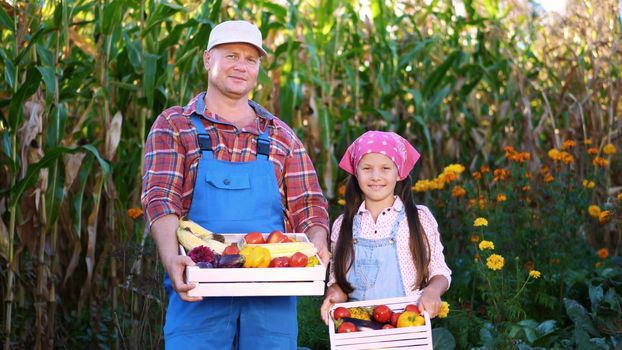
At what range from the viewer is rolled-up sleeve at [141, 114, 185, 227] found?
8.72 ft

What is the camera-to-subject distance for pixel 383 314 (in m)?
2.64

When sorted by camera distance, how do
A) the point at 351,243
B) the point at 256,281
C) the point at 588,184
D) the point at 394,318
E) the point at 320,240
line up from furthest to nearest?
the point at 588,184 < the point at 351,243 < the point at 320,240 < the point at 394,318 < the point at 256,281

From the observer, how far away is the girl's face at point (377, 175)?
2932mm

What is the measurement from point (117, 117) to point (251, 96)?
4.89 ft

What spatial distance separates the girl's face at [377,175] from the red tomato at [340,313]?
16.9 inches

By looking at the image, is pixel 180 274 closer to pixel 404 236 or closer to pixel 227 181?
pixel 227 181

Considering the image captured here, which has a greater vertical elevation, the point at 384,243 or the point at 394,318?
the point at 384,243

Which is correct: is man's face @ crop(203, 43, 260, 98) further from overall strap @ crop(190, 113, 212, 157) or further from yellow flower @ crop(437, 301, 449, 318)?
yellow flower @ crop(437, 301, 449, 318)

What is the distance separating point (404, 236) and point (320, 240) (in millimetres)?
336

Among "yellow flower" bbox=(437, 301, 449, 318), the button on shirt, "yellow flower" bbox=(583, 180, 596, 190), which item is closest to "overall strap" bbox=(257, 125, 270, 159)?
the button on shirt

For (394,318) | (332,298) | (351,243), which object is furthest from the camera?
(351,243)

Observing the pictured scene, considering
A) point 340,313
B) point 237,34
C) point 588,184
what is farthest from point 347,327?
point 588,184

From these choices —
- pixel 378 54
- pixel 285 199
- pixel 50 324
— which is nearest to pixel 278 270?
pixel 285 199

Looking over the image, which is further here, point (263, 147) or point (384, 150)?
point (384, 150)
